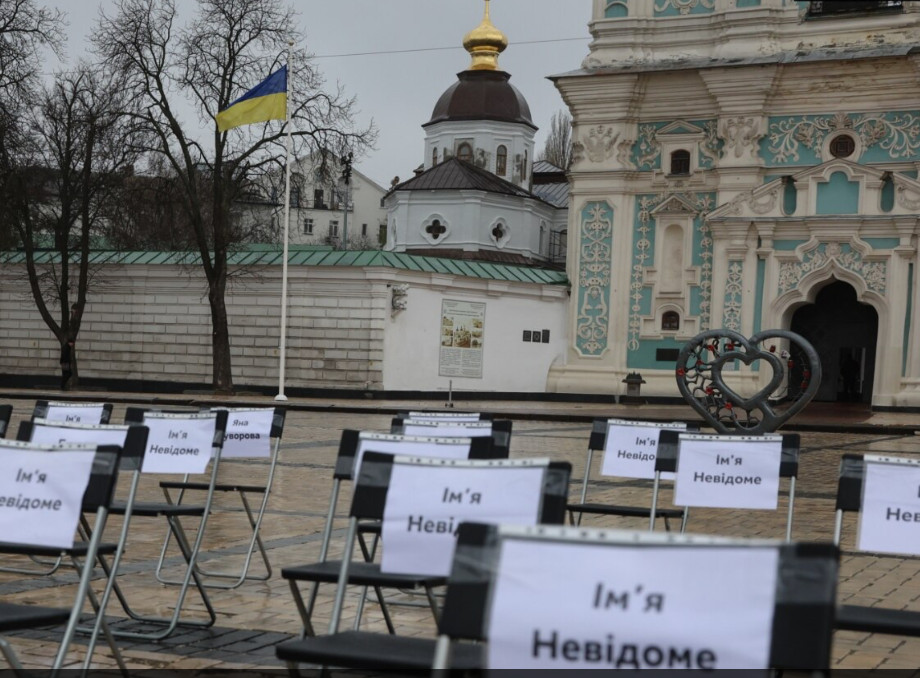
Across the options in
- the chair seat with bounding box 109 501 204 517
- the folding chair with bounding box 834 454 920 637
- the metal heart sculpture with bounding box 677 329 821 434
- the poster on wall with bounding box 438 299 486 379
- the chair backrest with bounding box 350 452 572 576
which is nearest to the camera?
the chair backrest with bounding box 350 452 572 576

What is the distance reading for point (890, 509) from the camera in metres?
6.40

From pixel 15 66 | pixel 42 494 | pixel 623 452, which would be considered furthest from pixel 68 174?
pixel 42 494

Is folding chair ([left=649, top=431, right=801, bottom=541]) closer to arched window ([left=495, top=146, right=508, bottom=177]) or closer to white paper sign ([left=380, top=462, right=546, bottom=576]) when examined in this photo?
white paper sign ([left=380, top=462, right=546, bottom=576])

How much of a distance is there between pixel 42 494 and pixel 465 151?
63.0 metres

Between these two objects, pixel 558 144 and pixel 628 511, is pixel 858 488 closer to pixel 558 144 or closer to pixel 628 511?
pixel 628 511

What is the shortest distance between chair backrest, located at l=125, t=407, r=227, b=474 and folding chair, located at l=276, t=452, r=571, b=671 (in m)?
2.92

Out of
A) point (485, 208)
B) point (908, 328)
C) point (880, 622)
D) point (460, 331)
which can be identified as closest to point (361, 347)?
point (460, 331)

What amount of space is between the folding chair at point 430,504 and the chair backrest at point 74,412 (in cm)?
437

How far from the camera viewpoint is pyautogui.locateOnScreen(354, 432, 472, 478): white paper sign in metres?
6.82

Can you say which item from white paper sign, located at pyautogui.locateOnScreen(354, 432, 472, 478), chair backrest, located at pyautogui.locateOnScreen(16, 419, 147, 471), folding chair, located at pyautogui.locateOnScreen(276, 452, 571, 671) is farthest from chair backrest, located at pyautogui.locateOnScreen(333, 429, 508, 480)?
folding chair, located at pyautogui.locateOnScreen(276, 452, 571, 671)

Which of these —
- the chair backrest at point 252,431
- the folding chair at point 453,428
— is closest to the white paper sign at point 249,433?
the chair backrest at point 252,431

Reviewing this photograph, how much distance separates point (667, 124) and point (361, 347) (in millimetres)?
12303

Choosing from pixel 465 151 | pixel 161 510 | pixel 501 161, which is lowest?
pixel 161 510

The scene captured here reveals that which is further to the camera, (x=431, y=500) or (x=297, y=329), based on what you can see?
(x=297, y=329)
